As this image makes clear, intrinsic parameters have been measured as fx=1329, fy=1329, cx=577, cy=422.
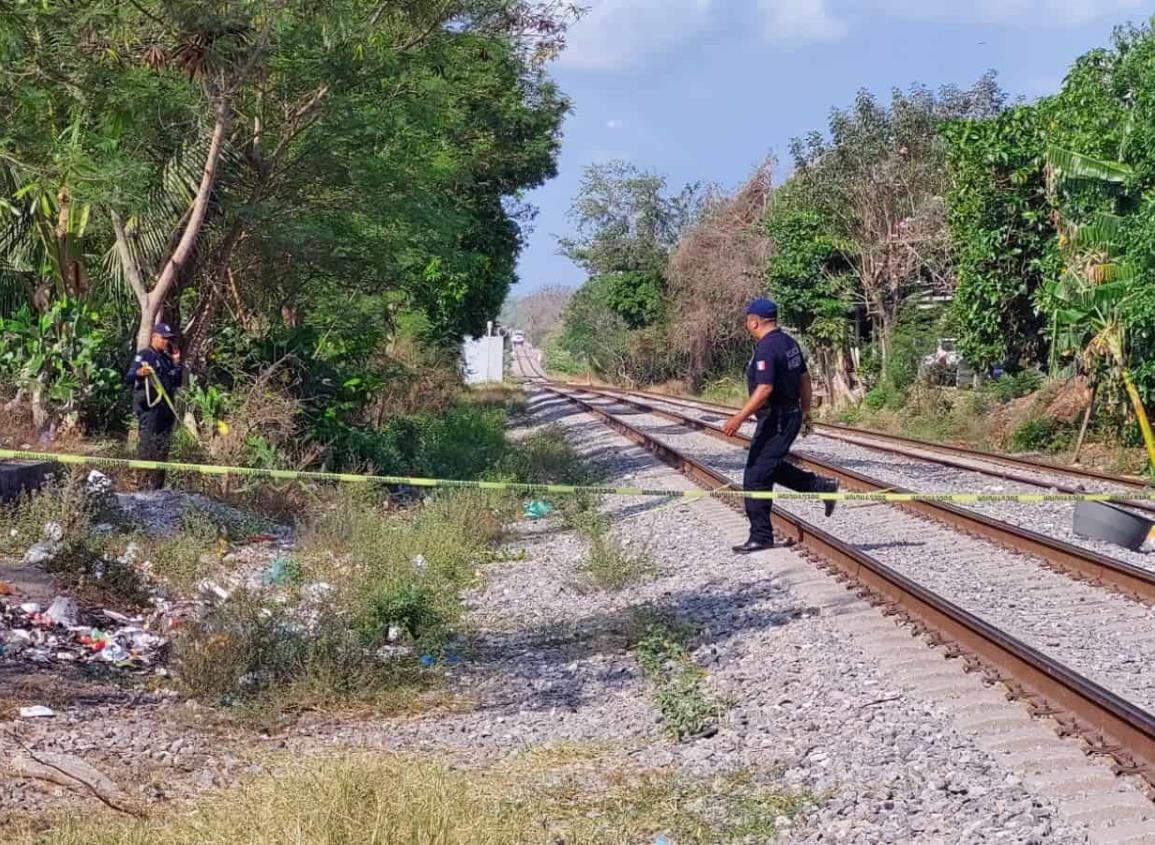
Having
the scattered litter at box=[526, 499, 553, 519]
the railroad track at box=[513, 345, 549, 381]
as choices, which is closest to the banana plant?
the scattered litter at box=[526, 499, 553, 519]

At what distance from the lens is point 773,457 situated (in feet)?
35.4

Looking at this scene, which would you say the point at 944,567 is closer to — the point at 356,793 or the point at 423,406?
the point at 356,793

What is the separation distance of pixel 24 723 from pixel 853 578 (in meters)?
5.92

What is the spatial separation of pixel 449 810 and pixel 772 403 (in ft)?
21.3

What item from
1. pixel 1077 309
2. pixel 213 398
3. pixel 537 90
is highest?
pixel 537 90

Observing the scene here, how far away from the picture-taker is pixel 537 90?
35.8 metres

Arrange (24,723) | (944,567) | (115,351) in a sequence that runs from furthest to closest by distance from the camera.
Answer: (115,351)
(944,567)
(24,723)

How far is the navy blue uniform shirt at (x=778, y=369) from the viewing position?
10.5 m

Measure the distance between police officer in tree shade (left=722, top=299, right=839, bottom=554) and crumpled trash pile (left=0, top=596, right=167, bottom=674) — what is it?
4.48 meters

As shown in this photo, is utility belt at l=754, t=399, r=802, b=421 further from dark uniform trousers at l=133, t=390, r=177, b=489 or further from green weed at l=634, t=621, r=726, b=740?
dark uniform trousers at l=133, t=390, r=177, b=489

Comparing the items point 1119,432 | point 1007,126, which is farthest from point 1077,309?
point 1007,126

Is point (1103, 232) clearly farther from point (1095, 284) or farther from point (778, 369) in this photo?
point (778, 369)

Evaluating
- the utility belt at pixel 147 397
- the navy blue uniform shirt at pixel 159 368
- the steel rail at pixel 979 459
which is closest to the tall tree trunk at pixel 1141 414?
the steel rail at pixel 979 459

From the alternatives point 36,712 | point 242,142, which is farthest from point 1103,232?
point 36,712
